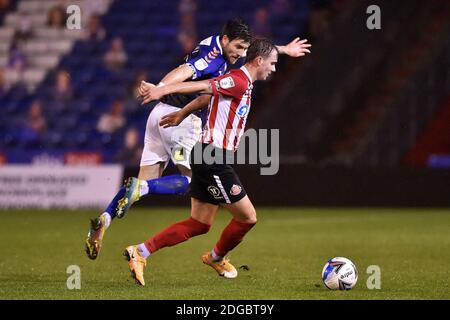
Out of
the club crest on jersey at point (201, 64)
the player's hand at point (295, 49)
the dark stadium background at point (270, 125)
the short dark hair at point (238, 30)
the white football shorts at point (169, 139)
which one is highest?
the short dark hair at point (238, 30)

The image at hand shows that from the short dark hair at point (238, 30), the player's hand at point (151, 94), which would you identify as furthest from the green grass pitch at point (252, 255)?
the short dark hair at point (238, 30)

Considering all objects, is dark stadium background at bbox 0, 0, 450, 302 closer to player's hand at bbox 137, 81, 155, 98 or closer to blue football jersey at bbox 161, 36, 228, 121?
blue football jersey at bbox 161, 36, 228, 121

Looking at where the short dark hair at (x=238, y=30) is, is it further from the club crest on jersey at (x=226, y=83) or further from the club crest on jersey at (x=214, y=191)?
the club crest on jersey at (x=214, y=191)

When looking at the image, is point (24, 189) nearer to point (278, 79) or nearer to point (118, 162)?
point (118, 162)

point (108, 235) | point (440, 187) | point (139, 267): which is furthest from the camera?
point (440, 187)

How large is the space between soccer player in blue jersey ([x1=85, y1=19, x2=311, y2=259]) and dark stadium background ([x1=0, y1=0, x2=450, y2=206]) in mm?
7832

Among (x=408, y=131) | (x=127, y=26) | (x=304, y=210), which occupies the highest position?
(x=127, y=26)

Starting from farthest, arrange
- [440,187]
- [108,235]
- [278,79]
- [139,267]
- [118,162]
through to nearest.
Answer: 1. [278,79]
2. [118,162]
3. [440,187]
4. [108,235]
5. [139,267]

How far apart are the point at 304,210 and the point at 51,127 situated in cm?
600

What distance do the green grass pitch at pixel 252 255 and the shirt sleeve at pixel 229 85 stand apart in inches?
58.0

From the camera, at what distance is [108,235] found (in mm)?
12766

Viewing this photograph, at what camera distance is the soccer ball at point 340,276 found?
7.28 m

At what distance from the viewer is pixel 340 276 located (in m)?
7.29

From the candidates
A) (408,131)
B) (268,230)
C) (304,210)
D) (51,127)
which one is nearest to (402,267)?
(268,230)
